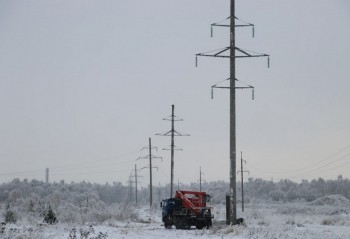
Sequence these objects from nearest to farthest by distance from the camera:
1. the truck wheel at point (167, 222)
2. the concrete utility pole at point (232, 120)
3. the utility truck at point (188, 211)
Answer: the concrete utility pole at point (232, 120)
the utility truck at point (188, 211)
the truck wheel at point (167, 222)

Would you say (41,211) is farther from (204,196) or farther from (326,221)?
(326,221)

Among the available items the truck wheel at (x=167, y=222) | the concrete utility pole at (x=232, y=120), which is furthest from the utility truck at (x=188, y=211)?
the concrete utility pole at (x=232, y=120)

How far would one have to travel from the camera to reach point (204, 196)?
3397cm

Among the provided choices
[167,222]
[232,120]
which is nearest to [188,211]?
[167,222]

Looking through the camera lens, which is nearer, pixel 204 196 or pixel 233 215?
pixel 233 215

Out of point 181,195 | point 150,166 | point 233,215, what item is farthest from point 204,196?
point 150,166

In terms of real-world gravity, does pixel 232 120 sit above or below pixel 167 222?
above

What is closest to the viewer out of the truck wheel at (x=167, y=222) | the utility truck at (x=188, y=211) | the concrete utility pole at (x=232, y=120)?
the concrete utility pole at (x=232, y=120)

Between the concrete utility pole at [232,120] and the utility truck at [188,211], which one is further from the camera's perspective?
the utility truck at [188,211]

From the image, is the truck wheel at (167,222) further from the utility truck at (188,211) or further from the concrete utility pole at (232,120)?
the concrete utility pole at (232,120)

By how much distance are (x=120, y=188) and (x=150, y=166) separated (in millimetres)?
132045

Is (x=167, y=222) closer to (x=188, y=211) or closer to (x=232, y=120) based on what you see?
(x=188, y=211)

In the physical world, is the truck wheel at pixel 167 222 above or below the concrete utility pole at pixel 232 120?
below

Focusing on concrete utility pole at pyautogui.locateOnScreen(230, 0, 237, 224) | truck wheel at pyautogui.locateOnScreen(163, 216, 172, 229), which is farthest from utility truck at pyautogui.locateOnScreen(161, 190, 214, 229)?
concrete utility pole at pyautogui.locateOnScreen(230, 0, 237, 224)
